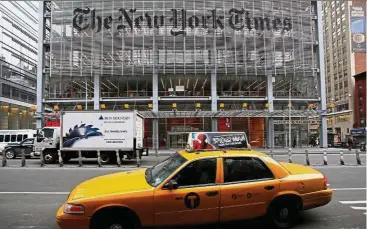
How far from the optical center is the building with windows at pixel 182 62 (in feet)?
127

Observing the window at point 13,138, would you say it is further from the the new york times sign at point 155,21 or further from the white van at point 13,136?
the the new york times sign at point 155,21

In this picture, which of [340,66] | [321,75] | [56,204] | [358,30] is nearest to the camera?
[56,204]

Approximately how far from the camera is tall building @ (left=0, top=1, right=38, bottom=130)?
51.6 metres

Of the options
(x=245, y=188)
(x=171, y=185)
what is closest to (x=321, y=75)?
(x=245, y=188)

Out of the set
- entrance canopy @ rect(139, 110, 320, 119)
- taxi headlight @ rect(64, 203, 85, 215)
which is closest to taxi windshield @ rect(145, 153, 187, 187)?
taxi headlight @ rect(64, 203, 85, 215)

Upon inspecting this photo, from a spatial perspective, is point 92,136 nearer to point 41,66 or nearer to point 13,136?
point 13,136

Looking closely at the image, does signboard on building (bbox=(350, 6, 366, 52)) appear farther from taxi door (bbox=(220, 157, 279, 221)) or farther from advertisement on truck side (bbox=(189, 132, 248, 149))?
taxi door (bbox=(220, 157, 279, 221))

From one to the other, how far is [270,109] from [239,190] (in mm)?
35155

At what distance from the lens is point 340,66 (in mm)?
97500

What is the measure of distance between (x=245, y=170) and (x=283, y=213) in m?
1.06

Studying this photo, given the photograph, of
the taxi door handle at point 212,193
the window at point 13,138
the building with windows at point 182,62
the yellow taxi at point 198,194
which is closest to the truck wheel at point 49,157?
the window at point 13,138

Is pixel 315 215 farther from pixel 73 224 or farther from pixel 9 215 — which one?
pixel 9 215

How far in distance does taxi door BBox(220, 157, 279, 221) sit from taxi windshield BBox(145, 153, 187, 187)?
843 millimetres

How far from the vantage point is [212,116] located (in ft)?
126
